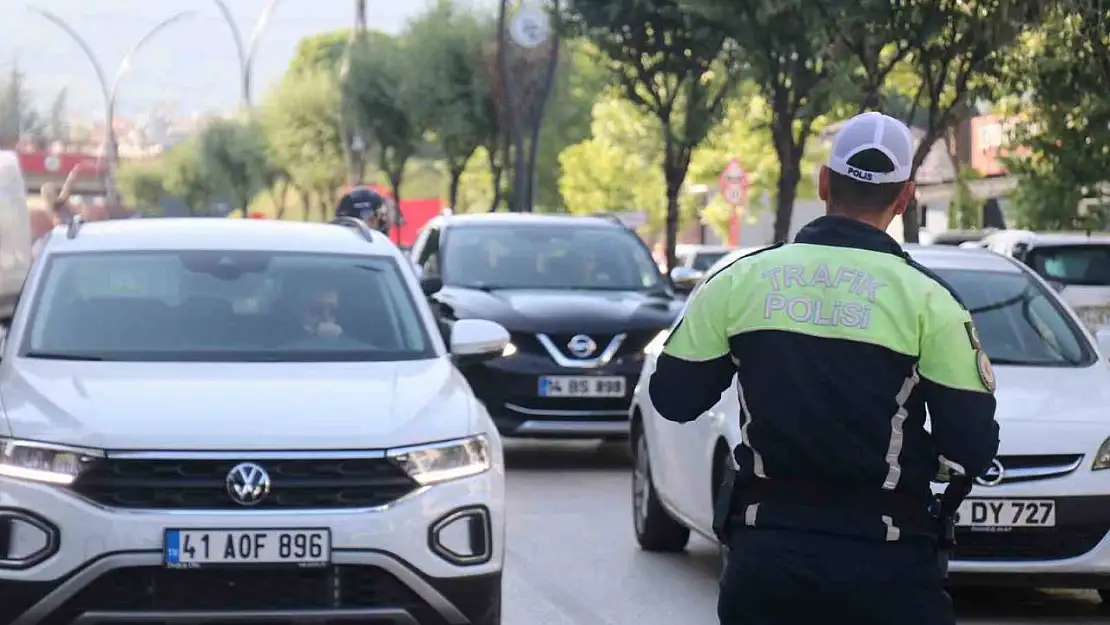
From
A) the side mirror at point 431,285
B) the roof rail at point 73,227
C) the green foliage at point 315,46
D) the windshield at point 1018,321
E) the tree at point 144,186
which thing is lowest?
the tree at point 144,186

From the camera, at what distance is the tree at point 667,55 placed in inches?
1185

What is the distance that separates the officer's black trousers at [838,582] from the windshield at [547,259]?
11333 millimetres

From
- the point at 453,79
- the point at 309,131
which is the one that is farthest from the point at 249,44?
the point at 453,79

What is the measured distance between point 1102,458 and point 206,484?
3.49 m

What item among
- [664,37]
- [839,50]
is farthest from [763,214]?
[839,50]

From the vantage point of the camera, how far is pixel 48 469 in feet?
22.1

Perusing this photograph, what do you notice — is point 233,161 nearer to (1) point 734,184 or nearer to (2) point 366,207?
(1) point 734,184

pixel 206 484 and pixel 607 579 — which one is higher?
pixel 206 484

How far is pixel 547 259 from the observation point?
15.9 metres

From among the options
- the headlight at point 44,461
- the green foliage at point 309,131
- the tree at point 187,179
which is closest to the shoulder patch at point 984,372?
the headlight at point 44,461

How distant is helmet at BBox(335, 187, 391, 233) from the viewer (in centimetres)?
1841

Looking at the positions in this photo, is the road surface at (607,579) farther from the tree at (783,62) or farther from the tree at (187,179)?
the tree at (187,179)

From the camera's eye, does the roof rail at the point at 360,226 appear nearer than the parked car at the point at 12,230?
Yes

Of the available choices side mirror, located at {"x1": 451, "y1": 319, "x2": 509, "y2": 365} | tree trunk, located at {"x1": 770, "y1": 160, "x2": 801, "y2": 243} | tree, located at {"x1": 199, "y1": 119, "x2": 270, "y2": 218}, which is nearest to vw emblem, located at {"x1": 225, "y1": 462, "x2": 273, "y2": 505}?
side mirror, located at {"x1": 451, "y1": 319, "x2": 509, "y2": 365}
